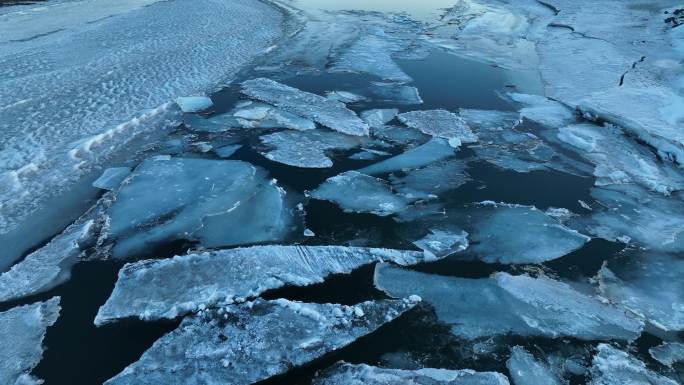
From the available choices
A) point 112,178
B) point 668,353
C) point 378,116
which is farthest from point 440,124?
point 112,178

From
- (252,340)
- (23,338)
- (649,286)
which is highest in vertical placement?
(649,286)

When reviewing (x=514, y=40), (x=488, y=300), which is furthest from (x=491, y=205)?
(x=514, y=40)

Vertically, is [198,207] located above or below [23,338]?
above

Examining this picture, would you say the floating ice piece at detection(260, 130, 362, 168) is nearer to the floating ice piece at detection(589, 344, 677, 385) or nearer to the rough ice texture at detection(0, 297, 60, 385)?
the rough ice texture at detection(0, 297, 60, 385)

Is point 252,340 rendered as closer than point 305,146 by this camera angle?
Yes

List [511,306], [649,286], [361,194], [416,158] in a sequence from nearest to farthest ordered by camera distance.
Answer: [511,306]
[649,286]
[361,194]
[416,158]

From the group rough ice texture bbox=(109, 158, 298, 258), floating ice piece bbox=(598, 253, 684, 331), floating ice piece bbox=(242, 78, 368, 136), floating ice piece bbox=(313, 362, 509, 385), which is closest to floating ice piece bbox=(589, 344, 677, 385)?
floating ice piece bbox=(598, 253, 684, 331)

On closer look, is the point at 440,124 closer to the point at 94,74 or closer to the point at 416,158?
the point at 416,158

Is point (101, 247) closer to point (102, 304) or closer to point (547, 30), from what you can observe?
point (102, 304)
